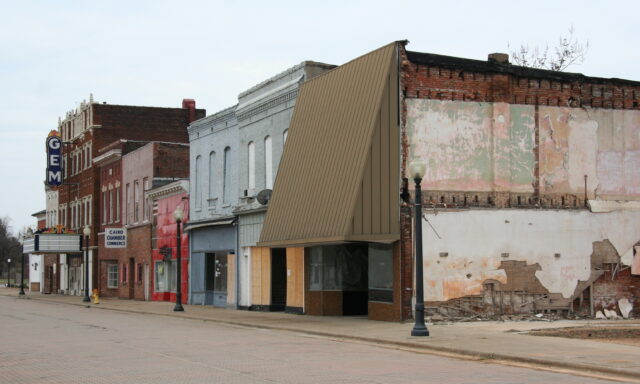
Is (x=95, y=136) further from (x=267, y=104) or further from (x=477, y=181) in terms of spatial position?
(x=477, y=181)

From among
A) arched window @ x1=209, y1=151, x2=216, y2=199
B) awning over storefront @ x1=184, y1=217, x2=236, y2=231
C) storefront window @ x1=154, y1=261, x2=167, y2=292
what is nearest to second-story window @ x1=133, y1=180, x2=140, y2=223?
storefront window @ x1=154, y1=261, x2=167, y2=292

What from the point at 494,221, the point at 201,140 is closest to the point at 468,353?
Result: the point at 494,221

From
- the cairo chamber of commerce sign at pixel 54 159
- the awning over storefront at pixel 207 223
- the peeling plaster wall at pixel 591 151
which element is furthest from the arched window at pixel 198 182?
the cairo chamber of commerce sign at pixel 54 159

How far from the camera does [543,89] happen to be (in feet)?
90.6

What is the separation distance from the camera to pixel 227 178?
3838 centimetres

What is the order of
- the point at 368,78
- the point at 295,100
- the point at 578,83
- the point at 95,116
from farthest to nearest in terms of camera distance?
1. the point at 95,116
2. the point at 295,100
3. the point at 578,83
4. the point at 368,78

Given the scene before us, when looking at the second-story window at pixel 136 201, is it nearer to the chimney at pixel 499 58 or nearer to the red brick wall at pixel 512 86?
the chimney at pixel 499 58

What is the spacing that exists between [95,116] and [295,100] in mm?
33727

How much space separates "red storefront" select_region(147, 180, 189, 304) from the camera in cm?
4369

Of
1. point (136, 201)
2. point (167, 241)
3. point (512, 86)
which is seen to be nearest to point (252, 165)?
point (512, 86)

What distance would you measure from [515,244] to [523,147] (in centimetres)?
298

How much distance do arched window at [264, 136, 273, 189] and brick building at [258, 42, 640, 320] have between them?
4568mm

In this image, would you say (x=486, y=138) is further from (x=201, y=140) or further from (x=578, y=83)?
(x=201, y=140)

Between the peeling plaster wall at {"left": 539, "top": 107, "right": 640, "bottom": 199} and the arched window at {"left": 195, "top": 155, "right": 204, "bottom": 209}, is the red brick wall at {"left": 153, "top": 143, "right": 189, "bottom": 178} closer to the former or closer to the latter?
the arched window at {"left": 195, "top": 155, "right": 204, "bottom": 209}
